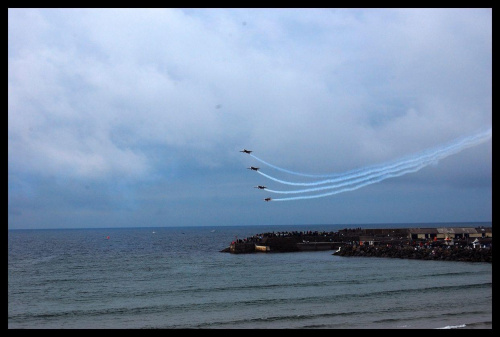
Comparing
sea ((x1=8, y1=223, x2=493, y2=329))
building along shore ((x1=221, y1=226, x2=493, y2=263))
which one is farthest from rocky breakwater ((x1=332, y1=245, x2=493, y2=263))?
sea ((x1=8, y1=223, x2=493, y2=329))

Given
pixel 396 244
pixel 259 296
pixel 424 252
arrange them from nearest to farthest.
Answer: pixel 259 296
pixel 424 252
pixel 396 244

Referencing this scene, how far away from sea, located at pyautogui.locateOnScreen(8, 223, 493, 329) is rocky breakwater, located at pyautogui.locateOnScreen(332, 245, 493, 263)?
274 centimetres

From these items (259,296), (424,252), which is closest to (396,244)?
(424,252)

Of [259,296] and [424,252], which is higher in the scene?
[424,252]

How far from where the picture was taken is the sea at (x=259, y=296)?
32.8 metres

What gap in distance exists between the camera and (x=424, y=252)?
230 feet

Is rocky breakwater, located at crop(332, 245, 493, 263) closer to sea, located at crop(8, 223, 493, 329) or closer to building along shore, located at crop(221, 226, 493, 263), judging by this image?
building along shore, located at crop(221, 226, 493, 263)

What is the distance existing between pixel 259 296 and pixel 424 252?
37.1 metres

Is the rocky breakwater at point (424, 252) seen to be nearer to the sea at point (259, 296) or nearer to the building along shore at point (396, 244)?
the building along shore at point (396, 244)

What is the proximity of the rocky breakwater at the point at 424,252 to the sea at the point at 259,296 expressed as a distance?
2.74 metres

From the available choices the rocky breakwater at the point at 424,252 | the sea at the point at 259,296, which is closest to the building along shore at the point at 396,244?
the rocky breakwater at the point at 424,252

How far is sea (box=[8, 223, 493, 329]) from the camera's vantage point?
1291 inches

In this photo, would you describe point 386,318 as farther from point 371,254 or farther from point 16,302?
point 371,254

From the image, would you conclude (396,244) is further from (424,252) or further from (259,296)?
(259,296)
